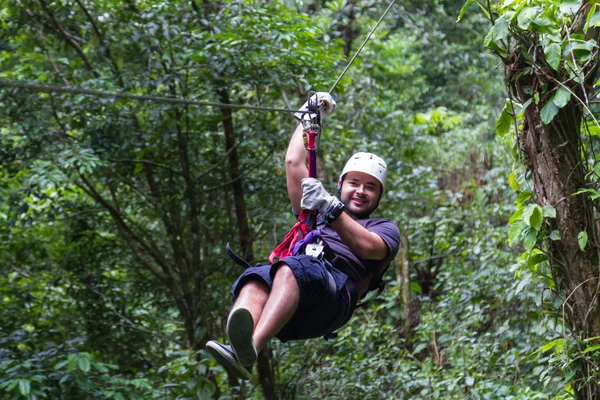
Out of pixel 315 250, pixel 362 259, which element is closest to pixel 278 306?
pixel 315 250

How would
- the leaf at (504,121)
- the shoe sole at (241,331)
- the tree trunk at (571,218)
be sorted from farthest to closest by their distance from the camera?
the leaf at (504,121) → the tree trunk at (571,218) → the shoe sole at (241,331)

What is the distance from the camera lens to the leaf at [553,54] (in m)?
2.79

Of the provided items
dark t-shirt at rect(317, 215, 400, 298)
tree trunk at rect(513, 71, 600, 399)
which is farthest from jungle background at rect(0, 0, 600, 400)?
dark t-shirt at rect(317, 215, 400, 298)

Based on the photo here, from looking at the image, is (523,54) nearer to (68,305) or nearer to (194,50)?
(194,50)

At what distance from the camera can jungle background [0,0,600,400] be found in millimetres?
4754

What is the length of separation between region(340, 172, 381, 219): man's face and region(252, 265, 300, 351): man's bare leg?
0.63 m

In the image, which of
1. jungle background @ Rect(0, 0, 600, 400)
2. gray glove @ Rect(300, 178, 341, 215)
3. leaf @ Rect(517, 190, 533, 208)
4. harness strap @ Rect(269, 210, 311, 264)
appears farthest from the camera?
jungle background @ Rect(0, 0, 600, 400)

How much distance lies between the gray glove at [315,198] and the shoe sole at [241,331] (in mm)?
484

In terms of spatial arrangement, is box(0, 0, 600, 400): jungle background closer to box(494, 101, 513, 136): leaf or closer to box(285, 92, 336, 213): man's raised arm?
box(494, 101, 513, 136): leaf

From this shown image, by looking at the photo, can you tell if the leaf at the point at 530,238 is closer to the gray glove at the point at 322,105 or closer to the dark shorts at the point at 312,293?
the dark shorts at the point at 312,293

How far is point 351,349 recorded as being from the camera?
580cm

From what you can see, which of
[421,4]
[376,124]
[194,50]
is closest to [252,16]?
[194,50]

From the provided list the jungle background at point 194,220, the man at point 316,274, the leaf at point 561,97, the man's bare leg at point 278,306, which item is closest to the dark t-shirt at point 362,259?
the man at point 316,274

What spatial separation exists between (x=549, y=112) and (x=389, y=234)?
0.79 m
